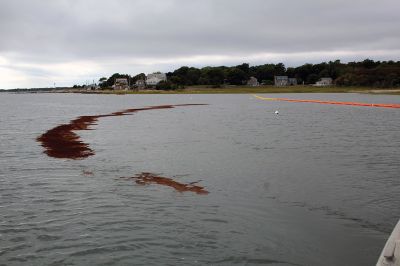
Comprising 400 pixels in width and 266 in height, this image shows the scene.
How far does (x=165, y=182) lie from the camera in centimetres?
1820

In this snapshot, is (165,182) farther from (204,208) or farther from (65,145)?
(65,145)

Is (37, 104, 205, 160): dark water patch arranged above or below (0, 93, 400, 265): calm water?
below

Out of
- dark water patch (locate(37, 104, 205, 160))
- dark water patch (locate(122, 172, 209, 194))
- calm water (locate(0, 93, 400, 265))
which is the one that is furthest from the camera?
dark water patch (locate(37, 104, 205, 160))

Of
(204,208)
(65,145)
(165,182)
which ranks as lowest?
(65,145)

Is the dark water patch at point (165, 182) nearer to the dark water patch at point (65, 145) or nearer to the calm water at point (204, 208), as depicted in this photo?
the calm water at point (204, 208)

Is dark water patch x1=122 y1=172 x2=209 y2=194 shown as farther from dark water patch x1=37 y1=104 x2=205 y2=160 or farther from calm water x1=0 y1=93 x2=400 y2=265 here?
dark water patch x1=37 y1=104 x2=205 y2=160

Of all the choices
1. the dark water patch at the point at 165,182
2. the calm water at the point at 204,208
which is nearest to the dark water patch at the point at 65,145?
the calm water at the point at 204,208

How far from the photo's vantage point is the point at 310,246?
35.3ft

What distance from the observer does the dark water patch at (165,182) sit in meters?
16.8

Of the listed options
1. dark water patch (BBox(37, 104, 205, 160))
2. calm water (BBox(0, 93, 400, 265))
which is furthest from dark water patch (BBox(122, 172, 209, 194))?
dark water patch (BBox(37, 104, 205, 160))

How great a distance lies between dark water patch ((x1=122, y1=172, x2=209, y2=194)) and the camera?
55.3 ft

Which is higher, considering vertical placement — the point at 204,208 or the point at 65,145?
the point at 204,208

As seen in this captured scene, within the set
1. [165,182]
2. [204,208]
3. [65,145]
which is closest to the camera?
[204,208]

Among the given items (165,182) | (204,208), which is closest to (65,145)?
(165,182)
